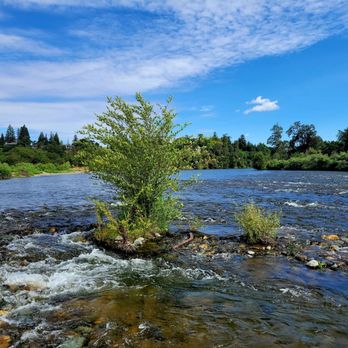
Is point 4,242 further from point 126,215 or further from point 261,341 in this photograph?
point 261,341

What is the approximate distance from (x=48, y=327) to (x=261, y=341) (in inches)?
172

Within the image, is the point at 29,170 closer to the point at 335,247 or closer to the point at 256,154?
the point at 256,154

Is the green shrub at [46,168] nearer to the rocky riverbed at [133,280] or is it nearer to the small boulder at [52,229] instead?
the small boulder at [52,229]

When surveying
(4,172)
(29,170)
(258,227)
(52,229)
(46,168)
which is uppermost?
(46,168)

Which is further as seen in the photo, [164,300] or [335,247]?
[335,247]

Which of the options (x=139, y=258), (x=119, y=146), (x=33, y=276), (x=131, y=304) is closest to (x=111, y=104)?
(x=119, y=146)

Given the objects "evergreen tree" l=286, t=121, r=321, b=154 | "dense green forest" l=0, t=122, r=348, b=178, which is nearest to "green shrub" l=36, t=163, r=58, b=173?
"dense green forest" l=0, t=122, r=348, b=178

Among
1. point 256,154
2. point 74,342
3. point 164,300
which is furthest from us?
point 256,154

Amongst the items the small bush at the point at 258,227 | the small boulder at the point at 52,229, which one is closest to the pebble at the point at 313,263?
the small bush at the point at 258,227

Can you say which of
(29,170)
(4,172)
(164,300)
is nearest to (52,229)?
(164,300)

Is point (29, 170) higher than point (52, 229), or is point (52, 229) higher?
point (29, 170)

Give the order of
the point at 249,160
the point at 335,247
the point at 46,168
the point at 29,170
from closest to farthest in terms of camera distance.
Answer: the point at 335,247 < the point at 29,170 < the point at 46,168 < the point at 249,160

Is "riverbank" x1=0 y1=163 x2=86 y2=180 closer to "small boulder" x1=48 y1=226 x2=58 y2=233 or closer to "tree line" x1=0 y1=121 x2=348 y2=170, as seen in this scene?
"tree line" x1=0 y1=121 x2=348 y2=170

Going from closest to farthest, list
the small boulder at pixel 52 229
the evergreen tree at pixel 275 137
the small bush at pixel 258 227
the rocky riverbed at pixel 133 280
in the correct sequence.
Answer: the rocky riverbed at pixel 133 280
the small bush at pixel 258 227
the small boulder at pixel 52 229
the evergreen tree at pixel 275 137
